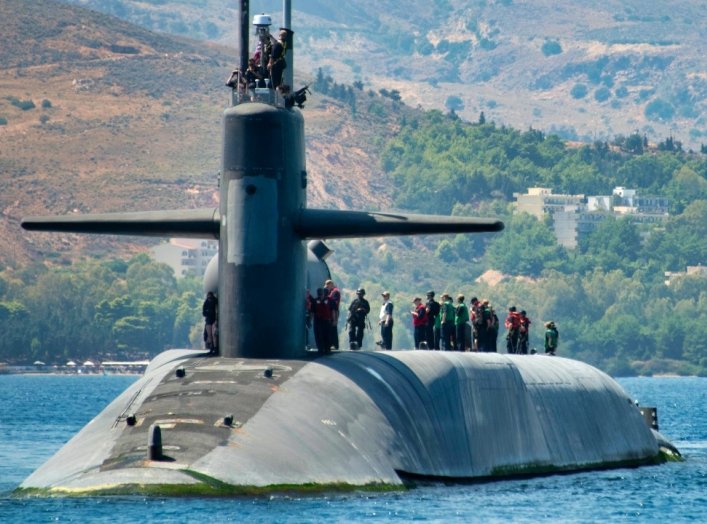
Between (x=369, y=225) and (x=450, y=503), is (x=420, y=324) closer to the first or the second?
(x=369, y=225)

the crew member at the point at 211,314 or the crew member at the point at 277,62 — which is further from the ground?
the crew member at the point at 277,62

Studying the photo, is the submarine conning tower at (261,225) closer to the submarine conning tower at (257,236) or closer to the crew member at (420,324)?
the submarine conning tower at (257,236)

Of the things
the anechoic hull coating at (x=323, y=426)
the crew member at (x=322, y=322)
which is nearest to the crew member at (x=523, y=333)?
the anechoic hull coating at (x=323, y=426)

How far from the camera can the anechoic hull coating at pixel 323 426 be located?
30234 millimetres

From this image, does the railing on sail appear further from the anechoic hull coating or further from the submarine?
the anechoic hull coating

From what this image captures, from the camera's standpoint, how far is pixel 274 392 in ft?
107

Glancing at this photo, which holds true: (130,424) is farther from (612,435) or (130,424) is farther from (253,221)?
(612,435)

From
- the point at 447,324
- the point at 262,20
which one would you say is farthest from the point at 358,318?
the point at 262,20

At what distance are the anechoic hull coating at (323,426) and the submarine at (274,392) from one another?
37 millimetres

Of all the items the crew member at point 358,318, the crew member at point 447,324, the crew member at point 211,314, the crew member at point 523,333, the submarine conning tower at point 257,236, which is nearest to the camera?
the submarine conning tower at point 257,236

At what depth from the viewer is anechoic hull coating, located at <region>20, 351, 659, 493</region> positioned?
30234mm

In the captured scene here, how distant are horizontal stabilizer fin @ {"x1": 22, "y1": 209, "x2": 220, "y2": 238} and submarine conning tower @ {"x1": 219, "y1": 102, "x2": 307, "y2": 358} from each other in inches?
24.0

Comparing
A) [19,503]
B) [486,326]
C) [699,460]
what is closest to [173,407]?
[19,503]

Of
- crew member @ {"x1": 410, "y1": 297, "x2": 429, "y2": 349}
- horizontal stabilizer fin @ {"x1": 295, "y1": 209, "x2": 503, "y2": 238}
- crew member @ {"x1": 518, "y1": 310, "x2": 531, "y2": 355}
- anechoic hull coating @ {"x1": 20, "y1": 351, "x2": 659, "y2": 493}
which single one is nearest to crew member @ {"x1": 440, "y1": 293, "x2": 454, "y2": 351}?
crew member @ {"x1": 410, "y1": 297, "x2": 429, "y2": 349}
